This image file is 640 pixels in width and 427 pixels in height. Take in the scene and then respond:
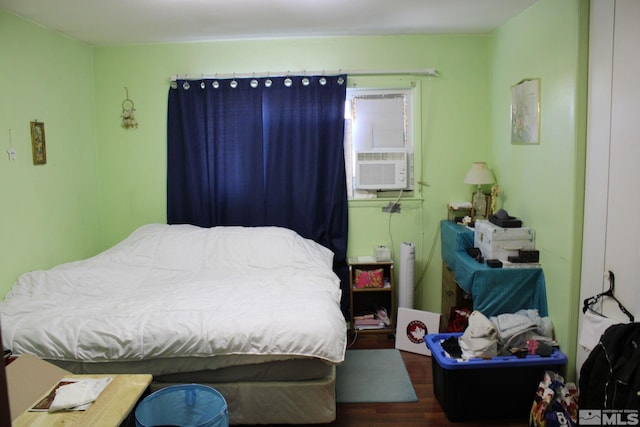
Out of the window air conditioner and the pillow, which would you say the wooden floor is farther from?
the window air conditioner

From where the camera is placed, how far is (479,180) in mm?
3504

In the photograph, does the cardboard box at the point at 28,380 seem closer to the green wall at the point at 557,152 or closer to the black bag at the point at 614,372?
the black bag at the point at 614,372

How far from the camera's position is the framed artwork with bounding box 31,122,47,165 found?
315 cm

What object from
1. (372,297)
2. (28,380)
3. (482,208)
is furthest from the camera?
(372,297)

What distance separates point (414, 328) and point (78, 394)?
2.44 m

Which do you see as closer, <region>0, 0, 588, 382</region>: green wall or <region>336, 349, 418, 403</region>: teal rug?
<region>336, 349, 418, 403</region>: teal rug

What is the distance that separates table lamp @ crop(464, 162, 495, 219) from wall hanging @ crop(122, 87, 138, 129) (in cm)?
273

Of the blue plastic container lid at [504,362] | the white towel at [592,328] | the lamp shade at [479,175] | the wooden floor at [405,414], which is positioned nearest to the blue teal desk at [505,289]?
the blue plastic container lid at [504,362]

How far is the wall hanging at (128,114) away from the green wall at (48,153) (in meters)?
0.27

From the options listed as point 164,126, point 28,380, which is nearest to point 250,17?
point 164,126

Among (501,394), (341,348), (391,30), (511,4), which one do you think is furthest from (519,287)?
(391,30)

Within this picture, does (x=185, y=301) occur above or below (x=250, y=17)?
below

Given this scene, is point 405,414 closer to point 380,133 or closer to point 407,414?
point 407,414

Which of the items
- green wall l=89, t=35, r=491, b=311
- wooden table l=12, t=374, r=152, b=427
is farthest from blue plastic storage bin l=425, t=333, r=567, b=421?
wooden table l=12, t=374, r=152, b=427
